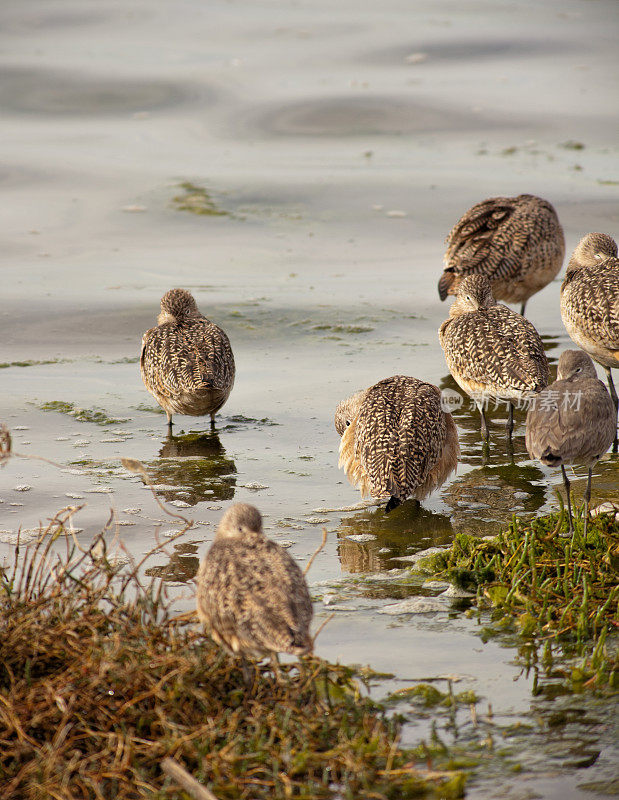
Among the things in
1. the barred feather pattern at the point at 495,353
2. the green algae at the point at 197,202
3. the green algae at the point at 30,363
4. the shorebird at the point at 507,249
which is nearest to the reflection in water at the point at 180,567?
the barred feather pattern at the point at 495,353

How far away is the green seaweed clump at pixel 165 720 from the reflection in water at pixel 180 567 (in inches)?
47.2

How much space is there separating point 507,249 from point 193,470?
4.33 m

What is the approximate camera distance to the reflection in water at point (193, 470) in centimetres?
660

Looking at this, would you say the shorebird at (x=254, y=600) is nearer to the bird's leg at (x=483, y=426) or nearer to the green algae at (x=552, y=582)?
the green algae at (x=552, y=582)

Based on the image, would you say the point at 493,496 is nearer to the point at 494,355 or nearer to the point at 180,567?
the point at 494,355

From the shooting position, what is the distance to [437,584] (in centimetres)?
515

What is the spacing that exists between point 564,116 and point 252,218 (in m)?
6.67

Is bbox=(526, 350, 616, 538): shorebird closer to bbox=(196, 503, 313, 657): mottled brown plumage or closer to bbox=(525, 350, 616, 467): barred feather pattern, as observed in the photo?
bbox=(525, 350, 616, 467): barred feather pattern

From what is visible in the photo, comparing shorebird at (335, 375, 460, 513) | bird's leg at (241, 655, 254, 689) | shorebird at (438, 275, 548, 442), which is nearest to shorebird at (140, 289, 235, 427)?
shorebird at (335, 375, 460, 513)

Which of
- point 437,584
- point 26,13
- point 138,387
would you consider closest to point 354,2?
point 26,13

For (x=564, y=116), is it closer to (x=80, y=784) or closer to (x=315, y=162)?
(x=315, y=162)

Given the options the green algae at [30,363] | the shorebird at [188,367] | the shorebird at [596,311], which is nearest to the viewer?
the shorebird at [188,367]

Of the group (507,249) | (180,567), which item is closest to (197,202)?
(507,249)

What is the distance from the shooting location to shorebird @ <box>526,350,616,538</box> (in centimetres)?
548
